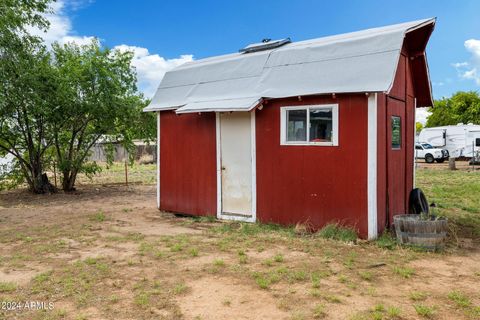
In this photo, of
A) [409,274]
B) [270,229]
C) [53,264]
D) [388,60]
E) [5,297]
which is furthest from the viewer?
[270,229]

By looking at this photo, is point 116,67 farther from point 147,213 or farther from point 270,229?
point 270,229

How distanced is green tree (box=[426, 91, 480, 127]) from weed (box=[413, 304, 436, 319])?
141 feet

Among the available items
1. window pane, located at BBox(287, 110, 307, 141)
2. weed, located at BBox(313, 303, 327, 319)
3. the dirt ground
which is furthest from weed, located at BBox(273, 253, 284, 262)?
window pane, located at BBox(287, 110, 307, 141)

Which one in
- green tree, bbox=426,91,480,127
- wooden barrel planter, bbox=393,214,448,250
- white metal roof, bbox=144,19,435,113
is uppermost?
green tree, bbox=426,91,480,127

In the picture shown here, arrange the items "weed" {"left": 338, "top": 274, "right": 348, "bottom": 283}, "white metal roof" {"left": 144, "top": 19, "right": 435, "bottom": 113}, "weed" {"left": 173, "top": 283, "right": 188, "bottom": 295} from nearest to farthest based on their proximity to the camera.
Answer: "weed" {"left": 173, "top": 283, "right": 188, "bottom": 295}
"weed" {"left": 338, "top": 274, "right": 348, "bottom": 283}
"white metal roof" {"left": 144, "top": 19, "right": 435, "bottom": 113}

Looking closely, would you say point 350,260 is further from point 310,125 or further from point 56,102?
point 56,102

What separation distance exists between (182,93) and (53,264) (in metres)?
5.31

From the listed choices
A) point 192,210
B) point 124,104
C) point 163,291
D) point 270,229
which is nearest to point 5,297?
point 163,291

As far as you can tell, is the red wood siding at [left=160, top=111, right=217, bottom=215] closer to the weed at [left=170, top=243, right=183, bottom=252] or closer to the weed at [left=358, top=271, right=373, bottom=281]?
the weed at [left=170, top=243, right=183, bottom=252]

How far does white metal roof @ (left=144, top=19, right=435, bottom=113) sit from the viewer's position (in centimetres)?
708

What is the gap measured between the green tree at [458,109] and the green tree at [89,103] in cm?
3762

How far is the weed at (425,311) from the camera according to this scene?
3.99 metres

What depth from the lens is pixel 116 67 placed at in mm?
14547

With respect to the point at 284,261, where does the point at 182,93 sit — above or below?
above
